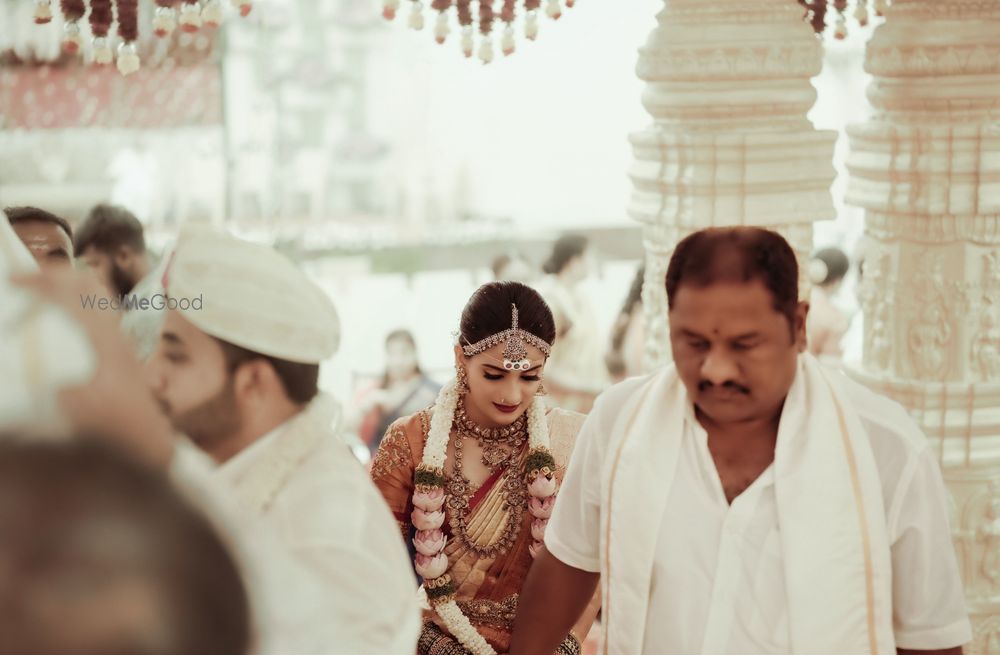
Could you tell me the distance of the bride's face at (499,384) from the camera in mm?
2205

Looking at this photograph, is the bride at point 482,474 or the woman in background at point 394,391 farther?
Answer: the woman in background at point 394,391

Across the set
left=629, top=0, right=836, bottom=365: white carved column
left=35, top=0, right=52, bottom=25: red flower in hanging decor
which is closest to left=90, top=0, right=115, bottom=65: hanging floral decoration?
left=35, top=0, right=52, bottom=25: red flower in hanging decor

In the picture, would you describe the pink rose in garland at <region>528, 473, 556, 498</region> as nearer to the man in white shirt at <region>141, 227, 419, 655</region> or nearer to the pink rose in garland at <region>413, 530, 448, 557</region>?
the pink rose in garland at <region>413, 530, 448, 557</region>

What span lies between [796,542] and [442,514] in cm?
78

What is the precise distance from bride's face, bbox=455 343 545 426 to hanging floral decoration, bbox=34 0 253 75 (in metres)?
1.09

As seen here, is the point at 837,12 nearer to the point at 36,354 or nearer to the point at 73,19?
the point at 73,19

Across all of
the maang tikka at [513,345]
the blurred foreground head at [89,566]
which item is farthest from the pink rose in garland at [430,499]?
the blurred foreground head at [89,566]

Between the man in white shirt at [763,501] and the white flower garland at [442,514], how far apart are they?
455 mm

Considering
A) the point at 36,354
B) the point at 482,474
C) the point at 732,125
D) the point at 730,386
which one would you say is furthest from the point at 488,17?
the point at 36,354

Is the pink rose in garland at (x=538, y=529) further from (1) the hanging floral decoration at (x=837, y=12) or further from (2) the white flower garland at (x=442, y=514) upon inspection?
(1) the hanging floral decoration at (x=837, y=12)

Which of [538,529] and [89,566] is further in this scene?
[538,529]

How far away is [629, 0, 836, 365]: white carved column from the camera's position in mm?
3016

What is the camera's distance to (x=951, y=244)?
345 cm

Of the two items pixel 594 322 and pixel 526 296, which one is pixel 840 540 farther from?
pixel 594 322
